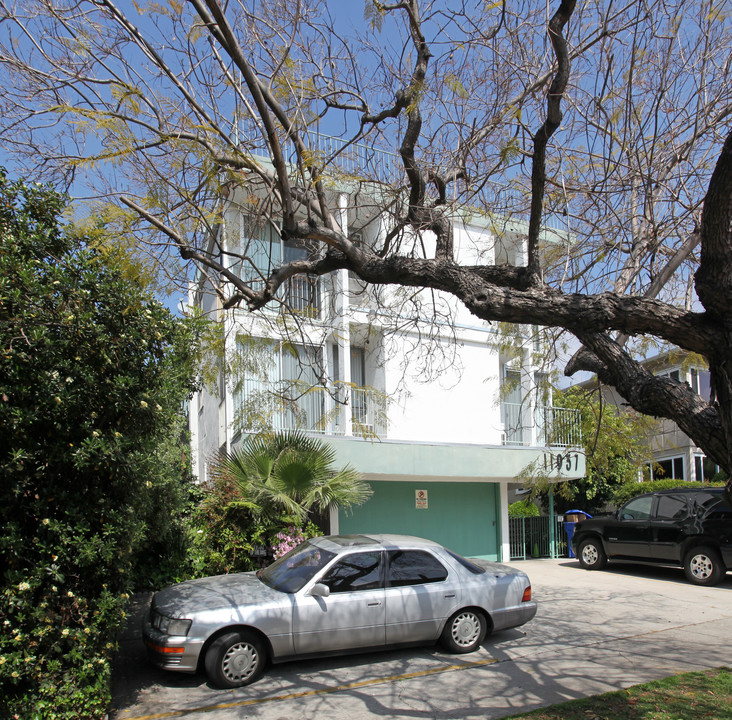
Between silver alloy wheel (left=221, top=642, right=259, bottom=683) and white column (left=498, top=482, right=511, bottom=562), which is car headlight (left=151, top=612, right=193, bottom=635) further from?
white column (left=498, top=482, right=511, bottom=562)

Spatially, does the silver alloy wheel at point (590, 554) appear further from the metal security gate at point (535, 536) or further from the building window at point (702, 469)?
the building window at point (702, 469)

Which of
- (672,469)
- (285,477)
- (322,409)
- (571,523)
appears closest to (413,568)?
(285,477)

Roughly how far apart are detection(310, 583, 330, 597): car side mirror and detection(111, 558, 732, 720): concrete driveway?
87cm

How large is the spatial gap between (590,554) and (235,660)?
1149 centimetres

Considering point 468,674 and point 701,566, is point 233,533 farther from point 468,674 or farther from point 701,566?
point 701,566

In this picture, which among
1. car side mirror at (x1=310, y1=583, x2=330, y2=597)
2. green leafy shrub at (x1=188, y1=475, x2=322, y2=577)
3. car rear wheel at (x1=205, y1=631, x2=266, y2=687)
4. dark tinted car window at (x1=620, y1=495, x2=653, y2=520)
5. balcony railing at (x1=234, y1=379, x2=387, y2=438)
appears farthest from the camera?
dark tinted car window at (x1=620, y1=495, x2=653, y2=520)

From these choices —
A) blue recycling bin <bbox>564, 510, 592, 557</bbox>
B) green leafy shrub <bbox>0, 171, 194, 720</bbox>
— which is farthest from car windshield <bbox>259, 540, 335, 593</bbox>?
blue recycling bin <bbox>564, 510, 592, 557</bbox>

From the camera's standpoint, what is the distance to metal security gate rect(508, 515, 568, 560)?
709 inches

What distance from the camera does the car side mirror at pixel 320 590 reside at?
708 cm

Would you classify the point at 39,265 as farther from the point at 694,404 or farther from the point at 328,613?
the point at 694,404

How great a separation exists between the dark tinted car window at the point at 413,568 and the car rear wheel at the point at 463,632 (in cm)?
52

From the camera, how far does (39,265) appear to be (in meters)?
5.54

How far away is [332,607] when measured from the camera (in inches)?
282

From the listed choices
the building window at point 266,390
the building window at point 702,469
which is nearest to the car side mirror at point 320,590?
the building window at point 266,390
